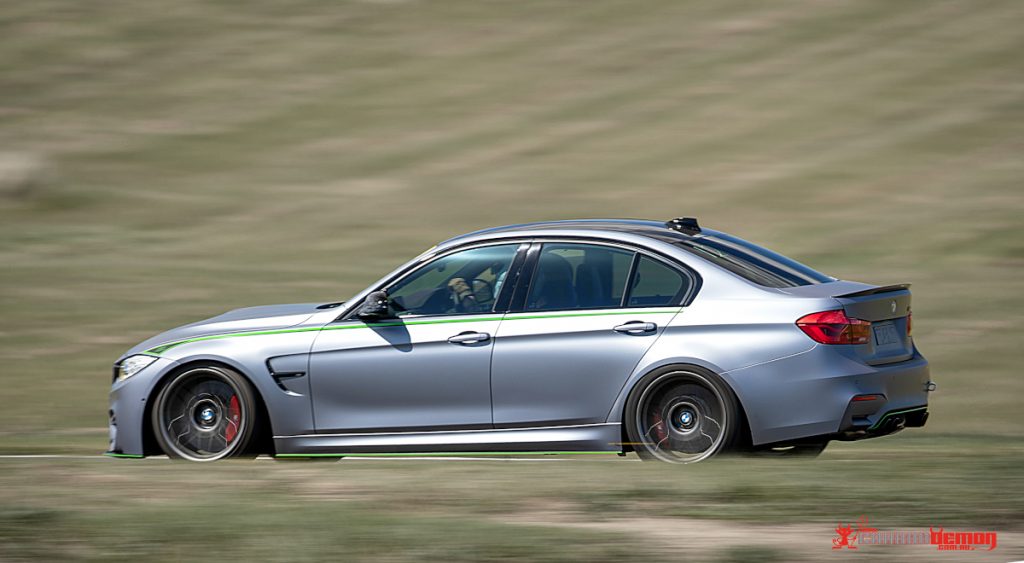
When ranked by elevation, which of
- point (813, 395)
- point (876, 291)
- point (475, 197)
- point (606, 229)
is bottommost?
point (813, 395)

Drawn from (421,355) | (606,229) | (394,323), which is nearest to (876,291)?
(606,229)

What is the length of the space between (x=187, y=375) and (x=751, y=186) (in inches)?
450

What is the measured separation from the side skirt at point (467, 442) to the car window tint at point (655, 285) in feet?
2.39

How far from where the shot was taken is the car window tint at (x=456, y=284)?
8180 mm

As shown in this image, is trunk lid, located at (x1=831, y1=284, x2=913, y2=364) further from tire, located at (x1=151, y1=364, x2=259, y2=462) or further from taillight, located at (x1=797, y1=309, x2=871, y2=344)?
tire, located at (x1=151, y1=364, x2=259, y2=462)

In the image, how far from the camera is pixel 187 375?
27.5 ft

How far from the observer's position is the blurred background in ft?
21.4

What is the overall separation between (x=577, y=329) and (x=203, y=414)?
2.34 m

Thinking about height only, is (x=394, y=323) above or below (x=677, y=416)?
above

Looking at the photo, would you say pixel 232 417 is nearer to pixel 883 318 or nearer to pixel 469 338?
pixel 469 338

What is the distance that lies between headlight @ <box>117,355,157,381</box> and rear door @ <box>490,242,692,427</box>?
7.09 feet

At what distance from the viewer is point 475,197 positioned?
19.0m

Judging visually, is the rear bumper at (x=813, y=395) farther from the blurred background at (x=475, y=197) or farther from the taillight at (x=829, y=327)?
the blurred background at (x=475, y=197)

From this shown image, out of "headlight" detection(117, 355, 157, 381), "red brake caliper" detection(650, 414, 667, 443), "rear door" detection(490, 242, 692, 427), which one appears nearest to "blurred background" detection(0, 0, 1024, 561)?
"red brake caliper" detection(650, 414, 667, 443)
